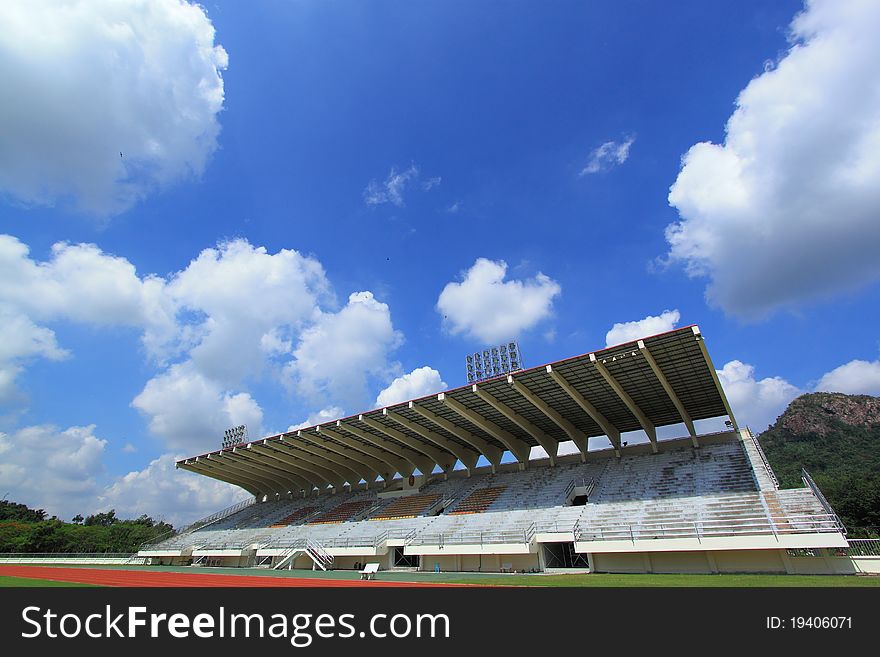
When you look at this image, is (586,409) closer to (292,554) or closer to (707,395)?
(707,395)

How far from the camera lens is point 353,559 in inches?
1152

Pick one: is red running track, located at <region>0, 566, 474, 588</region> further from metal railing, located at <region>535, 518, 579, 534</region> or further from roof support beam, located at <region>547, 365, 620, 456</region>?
roof support beam, located at <region>547, 365, 620, 456</region>

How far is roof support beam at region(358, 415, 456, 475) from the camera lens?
32.6 metres

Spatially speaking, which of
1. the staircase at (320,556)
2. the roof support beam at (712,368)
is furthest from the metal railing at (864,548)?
the staircase at (320,556)

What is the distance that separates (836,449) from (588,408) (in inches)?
2888

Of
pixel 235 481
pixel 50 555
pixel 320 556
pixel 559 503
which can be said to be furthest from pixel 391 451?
pixel 50 555

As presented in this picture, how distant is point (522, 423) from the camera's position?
103 feet

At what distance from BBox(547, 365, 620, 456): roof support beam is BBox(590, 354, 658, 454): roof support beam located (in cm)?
198

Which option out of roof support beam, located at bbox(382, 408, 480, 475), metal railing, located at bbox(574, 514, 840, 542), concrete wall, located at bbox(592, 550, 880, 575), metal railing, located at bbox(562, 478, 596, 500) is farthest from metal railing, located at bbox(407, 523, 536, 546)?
roof support beam, located at bbox(382, 408, 480, 475)

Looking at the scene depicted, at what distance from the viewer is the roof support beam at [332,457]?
37.2 m

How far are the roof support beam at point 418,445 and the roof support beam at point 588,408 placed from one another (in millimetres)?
13693
